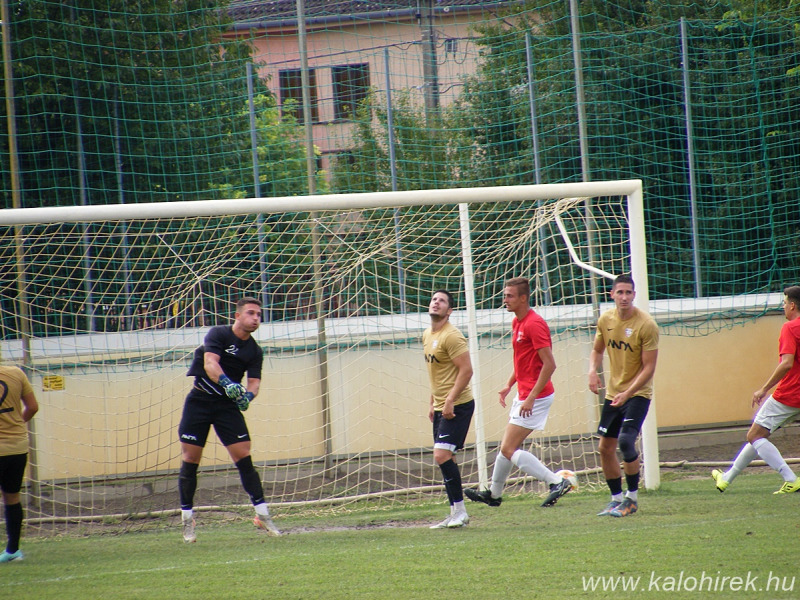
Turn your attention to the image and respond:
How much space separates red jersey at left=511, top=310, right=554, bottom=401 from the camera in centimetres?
605

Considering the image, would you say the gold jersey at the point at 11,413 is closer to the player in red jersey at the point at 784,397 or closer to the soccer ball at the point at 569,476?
the soccer ball at the point at 569,476

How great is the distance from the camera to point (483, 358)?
29.3 feet

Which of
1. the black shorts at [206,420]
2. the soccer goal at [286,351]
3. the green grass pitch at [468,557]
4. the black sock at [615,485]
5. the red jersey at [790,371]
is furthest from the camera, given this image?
the soccer goal at [286,351]

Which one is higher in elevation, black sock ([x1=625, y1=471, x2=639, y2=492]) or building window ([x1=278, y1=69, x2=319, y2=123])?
building window ([x1=278, y1=69, x2=319, y2=123])

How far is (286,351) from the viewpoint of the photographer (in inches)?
338

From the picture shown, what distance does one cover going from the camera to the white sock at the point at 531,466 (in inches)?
252

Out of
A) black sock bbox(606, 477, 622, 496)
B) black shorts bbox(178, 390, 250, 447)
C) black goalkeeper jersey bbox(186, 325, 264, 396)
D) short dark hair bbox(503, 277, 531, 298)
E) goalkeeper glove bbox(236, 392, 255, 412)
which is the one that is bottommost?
black sock bbox(606, 477, 622, 496)

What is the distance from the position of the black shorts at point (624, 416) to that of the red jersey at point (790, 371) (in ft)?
4.26

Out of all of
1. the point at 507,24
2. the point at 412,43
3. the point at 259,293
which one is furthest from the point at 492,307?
the point at 507,24

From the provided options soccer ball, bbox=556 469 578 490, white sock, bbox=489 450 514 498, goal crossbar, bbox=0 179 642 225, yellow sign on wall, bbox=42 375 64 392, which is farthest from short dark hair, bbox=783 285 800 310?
yellow sign on wall, bbox=42 375 64 392

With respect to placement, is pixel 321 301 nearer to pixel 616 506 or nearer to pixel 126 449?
pixel 126 449

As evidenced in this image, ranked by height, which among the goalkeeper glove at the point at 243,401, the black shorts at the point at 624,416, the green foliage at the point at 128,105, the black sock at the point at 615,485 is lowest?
the black sock at the point at 615,485

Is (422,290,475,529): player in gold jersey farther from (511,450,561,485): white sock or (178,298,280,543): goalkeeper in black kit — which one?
(178,298,280,543): goalkeeper in black kit

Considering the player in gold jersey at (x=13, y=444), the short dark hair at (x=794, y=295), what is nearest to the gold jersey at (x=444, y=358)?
the short dark hair at (x=794, y=295)
